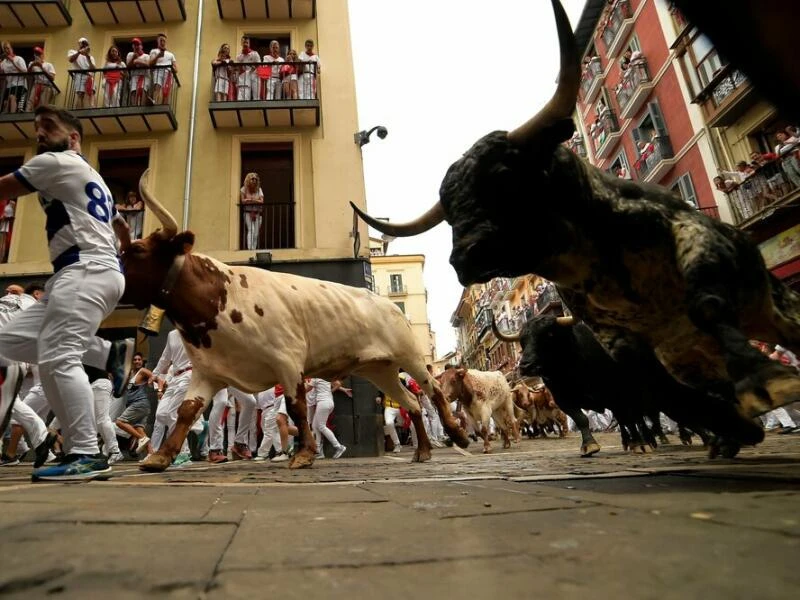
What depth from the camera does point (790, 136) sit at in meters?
14.7

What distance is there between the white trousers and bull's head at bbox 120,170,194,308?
1258mm

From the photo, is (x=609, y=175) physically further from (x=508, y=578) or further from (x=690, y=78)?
(x=690, y=78)

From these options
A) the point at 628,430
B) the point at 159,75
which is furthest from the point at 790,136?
the point at 159,75

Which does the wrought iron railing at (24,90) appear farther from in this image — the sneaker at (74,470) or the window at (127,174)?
the sneaker at (74,470)

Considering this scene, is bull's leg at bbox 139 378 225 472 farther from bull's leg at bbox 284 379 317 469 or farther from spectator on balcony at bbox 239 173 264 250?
spectator on balcony at bbox 239 173 264 250

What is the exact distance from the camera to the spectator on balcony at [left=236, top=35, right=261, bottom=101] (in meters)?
13.2

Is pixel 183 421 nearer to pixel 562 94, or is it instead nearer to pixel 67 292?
pixel 67 292

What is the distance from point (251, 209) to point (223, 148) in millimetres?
2115

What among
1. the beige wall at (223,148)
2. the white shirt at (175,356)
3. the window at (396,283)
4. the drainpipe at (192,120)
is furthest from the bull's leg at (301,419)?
the window at (396,283)

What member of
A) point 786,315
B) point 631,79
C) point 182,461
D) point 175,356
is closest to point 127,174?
point 175,356

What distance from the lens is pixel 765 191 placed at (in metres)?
15.1

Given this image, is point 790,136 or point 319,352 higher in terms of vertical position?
point 790,136

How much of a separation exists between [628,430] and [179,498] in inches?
190

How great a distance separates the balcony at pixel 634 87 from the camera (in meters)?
21.0
